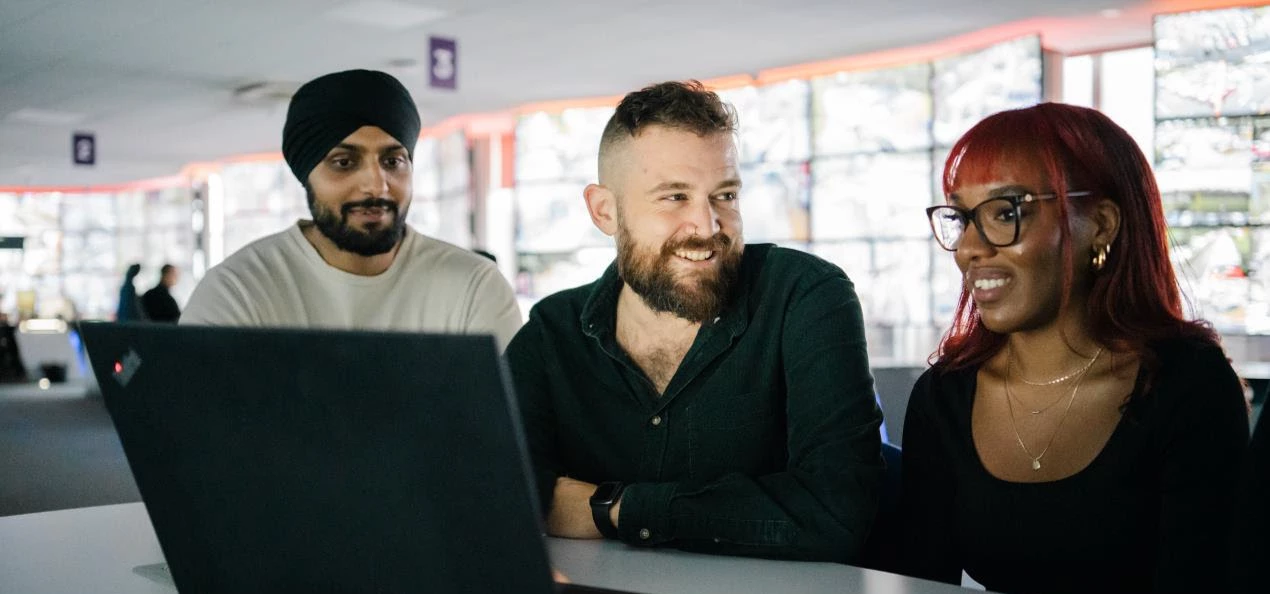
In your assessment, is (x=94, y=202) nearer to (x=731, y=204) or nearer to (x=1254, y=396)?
(x=1254, y=396)

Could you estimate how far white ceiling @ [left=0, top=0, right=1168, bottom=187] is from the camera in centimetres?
700

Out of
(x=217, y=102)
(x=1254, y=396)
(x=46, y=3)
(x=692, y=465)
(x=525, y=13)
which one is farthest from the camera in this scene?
(x=217, y=102)

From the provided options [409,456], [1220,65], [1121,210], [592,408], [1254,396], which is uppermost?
[1220,65]

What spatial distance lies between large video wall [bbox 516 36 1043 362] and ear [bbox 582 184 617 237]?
5.42 m

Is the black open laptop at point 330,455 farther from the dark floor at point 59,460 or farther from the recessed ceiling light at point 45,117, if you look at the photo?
the recessed ceiling light at point 45,117

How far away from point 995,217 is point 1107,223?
17 centimetres

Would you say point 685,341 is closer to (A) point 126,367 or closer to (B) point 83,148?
(A) point 126,367

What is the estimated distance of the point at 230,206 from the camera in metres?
15.2

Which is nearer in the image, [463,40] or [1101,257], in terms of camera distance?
[1101,257]

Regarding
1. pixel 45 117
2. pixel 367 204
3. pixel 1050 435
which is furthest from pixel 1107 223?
pixel 45 117

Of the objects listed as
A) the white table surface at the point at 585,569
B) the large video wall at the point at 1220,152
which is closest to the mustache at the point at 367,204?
the white table surface at the point at 585,569

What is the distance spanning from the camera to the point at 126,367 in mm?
965

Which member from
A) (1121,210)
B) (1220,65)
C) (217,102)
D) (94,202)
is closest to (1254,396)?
(1220,65)

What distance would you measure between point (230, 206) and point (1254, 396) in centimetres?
1311
